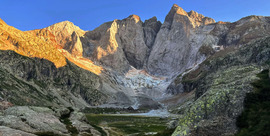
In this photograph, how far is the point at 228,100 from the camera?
723 inches

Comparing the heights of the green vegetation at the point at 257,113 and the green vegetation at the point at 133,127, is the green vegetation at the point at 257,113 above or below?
above

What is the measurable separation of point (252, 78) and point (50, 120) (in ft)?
132

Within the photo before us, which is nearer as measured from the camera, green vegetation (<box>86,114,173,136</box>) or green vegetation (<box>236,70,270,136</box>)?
green vegetation (<box>236,70,270,136</box>)

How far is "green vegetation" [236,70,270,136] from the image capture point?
47.4 ft

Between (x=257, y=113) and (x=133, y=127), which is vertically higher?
(x=257, y=113)

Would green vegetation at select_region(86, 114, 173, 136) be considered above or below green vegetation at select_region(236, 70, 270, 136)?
below

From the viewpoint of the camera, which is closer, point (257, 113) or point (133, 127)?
point (257, 113)

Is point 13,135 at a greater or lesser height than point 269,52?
lesser

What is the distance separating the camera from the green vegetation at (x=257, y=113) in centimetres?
1445

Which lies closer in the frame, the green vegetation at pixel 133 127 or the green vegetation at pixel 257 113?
the green vegetation at pixel 257 113

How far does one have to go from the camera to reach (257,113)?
1625 centimetres

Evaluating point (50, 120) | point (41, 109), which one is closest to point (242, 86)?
point (50, 120)

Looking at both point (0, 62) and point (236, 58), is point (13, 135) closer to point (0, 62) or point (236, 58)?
point (0, 62)

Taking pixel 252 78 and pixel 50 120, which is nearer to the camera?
pixel 252 78
